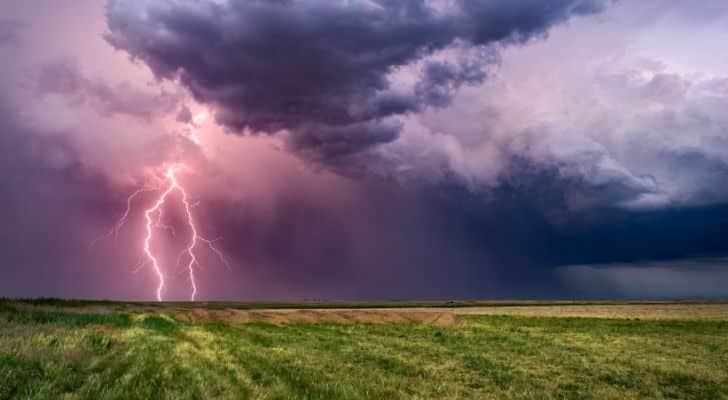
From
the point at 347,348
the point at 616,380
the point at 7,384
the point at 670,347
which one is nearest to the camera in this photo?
the point at 7,384

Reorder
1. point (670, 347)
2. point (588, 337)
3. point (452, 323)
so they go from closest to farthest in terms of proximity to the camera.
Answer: point (670, 347) < point (588, 337) < point (452, 323)

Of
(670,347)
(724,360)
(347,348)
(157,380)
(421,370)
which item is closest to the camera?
(157,380)

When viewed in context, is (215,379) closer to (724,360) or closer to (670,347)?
(724,360)

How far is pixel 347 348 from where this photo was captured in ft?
83.1

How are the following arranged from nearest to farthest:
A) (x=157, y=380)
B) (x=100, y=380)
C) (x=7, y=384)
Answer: (x=7, y=384)
(x=100, y=380)
(x=157, y=380)

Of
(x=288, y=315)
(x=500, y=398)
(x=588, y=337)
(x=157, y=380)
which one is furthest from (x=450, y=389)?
(x=288, y=315)

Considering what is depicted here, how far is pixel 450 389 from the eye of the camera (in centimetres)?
1415

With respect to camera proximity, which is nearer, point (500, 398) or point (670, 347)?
point (500, 398)

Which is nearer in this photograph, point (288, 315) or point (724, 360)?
point (724, 360)

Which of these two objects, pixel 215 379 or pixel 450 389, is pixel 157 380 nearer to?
pixel 215 379

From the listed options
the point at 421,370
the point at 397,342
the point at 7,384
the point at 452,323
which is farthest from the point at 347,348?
the point at 452,323

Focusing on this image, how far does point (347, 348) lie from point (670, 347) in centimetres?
1700

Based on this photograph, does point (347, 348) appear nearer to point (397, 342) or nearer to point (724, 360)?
point (397, 342)

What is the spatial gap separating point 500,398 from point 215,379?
7331 mm
